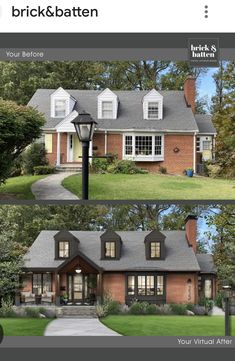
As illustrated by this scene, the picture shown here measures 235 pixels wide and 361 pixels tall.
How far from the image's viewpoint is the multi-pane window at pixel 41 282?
6.23 metres

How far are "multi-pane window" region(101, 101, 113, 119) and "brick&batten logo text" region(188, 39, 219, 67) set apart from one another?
102 centimetres

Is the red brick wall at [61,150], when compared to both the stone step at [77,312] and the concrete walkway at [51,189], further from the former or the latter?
the stone step at [77,312]

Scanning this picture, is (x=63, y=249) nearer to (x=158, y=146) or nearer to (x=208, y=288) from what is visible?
(x=158, y=146)

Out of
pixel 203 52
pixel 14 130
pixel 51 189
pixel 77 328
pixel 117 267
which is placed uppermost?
pixel 203 52

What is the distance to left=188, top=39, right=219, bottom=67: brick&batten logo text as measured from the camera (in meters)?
5.52

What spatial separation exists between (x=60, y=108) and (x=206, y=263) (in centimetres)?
249

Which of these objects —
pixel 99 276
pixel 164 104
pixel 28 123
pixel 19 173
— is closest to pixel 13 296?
pixel 99 276

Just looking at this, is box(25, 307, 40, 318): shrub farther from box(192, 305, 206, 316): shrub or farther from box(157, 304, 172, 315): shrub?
box(192, 305, 206, 316): shrub

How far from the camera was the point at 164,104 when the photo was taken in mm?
6062

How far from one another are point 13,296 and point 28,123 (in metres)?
2.07

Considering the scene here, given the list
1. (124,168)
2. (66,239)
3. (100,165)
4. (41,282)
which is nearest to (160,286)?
(66,239)

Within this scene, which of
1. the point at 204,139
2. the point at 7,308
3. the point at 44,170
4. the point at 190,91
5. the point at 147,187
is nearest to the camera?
the point at 147,187

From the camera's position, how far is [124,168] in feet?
19.0

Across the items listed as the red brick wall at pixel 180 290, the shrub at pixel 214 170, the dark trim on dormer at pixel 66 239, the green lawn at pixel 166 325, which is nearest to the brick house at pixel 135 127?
the shrub at pixel 214 170
